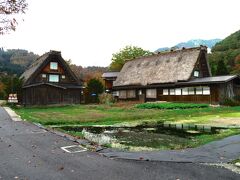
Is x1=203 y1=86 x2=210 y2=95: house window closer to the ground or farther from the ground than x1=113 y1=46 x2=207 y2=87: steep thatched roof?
closer to the ground

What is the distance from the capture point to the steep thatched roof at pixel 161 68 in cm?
4259

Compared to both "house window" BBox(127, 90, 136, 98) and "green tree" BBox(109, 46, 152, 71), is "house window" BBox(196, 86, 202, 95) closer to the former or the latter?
"house window" BBox(127, 90, 136, 98)

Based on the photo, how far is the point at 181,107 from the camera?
31375mm

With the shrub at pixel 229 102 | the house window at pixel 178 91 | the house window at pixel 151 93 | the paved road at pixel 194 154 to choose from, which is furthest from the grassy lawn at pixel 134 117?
the house window at pixel 151 93

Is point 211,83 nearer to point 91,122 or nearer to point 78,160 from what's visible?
point 91,122

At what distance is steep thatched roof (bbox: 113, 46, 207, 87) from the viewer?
140 feet

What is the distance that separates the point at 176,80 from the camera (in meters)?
41.8

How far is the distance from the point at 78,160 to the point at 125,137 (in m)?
4.81

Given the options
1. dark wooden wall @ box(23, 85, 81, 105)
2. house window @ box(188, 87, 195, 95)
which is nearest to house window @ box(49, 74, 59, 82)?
dark wooden wall @ box(23, 85, 81, 105)

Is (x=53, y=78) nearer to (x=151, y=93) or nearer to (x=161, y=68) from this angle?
(x=151, y=93)

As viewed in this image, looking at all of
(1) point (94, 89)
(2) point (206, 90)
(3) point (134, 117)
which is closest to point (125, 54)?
(1) point (94, 89)

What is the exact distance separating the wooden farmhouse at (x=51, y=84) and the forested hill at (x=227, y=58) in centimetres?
2775

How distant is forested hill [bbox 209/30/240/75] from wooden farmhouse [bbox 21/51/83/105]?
27.8m

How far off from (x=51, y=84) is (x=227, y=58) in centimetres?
4892
